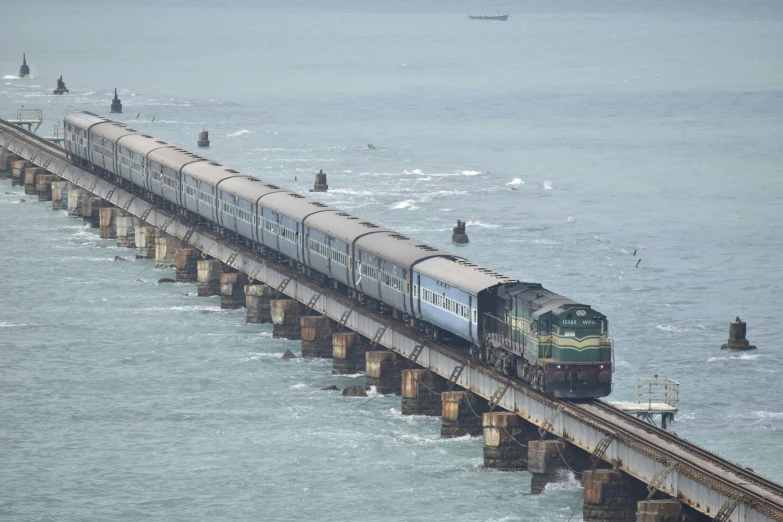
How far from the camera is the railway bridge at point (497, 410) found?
5538cm

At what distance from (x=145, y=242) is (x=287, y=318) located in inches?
1032

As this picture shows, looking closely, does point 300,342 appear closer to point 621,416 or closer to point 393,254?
point 393,254

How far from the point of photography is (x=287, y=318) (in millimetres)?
91500

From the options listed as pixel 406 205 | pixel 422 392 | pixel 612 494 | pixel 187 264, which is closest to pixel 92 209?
Result: pixel 187 264

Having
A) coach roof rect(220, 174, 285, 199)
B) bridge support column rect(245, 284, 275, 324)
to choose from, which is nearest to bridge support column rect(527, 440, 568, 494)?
bridge support column rect(245, 284, 275, 324)

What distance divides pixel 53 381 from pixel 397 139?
114881 mm

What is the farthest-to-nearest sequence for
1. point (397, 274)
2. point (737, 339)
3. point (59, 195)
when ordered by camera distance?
point (59, 195)
point (737, 339)
point (397, 274)

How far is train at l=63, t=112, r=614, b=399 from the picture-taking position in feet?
208

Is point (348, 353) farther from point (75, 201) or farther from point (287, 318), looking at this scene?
point (75, 201)

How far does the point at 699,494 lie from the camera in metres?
54.3

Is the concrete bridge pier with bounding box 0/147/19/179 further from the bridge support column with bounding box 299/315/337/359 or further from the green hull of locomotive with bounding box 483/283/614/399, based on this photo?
the green hull of locomotive with bounding box 483/283/614/399

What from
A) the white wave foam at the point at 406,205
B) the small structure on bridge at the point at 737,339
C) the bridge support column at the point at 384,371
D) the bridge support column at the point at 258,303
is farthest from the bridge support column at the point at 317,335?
the white wave foam at the point at 406,205

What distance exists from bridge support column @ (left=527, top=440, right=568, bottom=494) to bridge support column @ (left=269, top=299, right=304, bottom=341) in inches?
1178

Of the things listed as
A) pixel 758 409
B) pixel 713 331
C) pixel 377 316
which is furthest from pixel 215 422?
pixel 713 331
